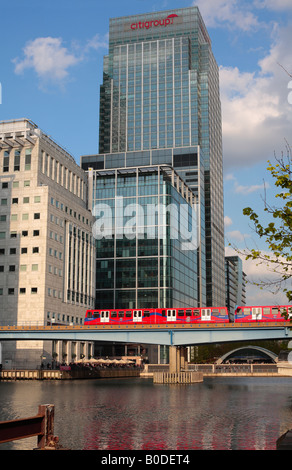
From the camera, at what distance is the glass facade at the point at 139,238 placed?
18138 centimetres

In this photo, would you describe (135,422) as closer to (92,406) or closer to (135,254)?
(92,406)

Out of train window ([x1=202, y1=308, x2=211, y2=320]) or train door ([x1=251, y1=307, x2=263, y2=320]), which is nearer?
train door ([x1=251, y1=307, x2=263, y2=320])

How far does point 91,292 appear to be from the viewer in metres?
158

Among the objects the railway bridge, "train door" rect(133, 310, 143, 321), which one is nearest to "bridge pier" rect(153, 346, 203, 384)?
the railway bridge

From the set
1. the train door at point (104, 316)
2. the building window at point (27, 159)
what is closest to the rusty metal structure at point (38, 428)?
the train door at point (104, 316)

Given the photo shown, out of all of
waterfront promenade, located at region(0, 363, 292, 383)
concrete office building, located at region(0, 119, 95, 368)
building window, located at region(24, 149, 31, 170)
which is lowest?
waterfront promenade, located at region(0, 363, 292, 383)

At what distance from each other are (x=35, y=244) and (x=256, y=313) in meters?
60.4

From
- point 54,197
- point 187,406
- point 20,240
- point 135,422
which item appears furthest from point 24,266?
point 135,422

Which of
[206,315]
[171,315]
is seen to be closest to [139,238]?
[171,315]

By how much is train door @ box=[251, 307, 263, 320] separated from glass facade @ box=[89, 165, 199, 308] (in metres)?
89.1

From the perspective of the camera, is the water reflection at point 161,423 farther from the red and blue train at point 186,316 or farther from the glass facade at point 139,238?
the glass facade at point 139,238

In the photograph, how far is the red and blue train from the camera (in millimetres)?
91312

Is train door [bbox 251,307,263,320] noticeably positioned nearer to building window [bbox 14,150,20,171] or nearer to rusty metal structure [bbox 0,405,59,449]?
building window [bbox 14,150,20,171]

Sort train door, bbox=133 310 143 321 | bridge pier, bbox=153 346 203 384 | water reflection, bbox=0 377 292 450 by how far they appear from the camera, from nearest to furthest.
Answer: water reflection, bbox=0 377 292 450, bridge pier, bbox=153 346 203 384, train door, bbox=133 310 143 321
